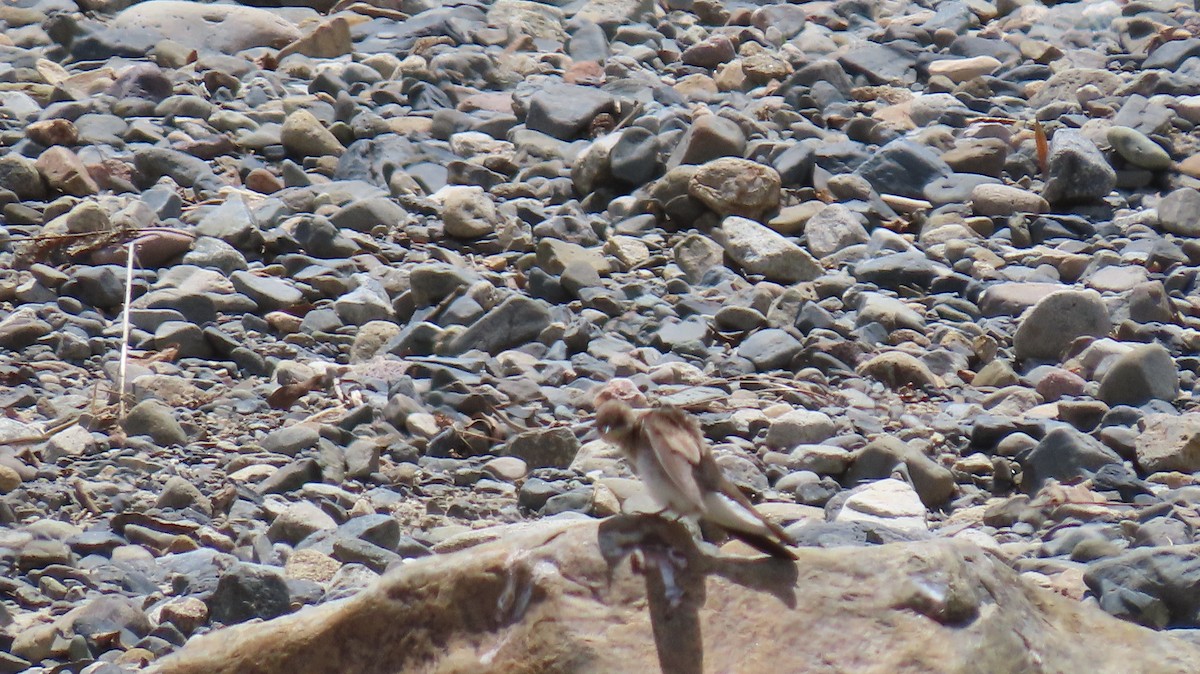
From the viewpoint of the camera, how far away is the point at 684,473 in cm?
273

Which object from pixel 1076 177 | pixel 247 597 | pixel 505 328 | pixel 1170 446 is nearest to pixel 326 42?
pixel 505 328

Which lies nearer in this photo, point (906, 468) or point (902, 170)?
point (906, 468)

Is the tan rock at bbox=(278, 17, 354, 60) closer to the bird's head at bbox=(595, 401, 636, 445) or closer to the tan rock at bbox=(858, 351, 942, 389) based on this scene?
the tan rock at bbox=(858, 351, 942, 389)

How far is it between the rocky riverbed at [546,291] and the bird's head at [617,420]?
818mm

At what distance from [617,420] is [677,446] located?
15cm

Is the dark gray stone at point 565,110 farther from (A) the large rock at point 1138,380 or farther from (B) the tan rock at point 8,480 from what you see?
(B) the tan rock at point 8,480

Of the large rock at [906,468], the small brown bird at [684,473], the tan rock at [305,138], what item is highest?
the small brown bird at [684,473]

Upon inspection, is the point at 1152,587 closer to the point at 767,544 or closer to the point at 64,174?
the point at 767,544

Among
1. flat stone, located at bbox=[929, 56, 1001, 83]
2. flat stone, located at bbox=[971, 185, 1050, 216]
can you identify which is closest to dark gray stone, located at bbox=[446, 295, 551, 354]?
flat stone, located at bbox=[971, 185, 1050, 216]

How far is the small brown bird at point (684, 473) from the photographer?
9.01 ft

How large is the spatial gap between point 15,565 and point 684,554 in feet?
7.93

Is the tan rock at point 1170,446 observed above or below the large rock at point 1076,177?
above

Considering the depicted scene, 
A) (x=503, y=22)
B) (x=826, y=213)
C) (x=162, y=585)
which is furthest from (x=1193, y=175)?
(x=162, y=585)

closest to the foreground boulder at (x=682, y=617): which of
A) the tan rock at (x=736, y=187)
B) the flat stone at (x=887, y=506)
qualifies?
the flat stone at (x=887, y=506)
